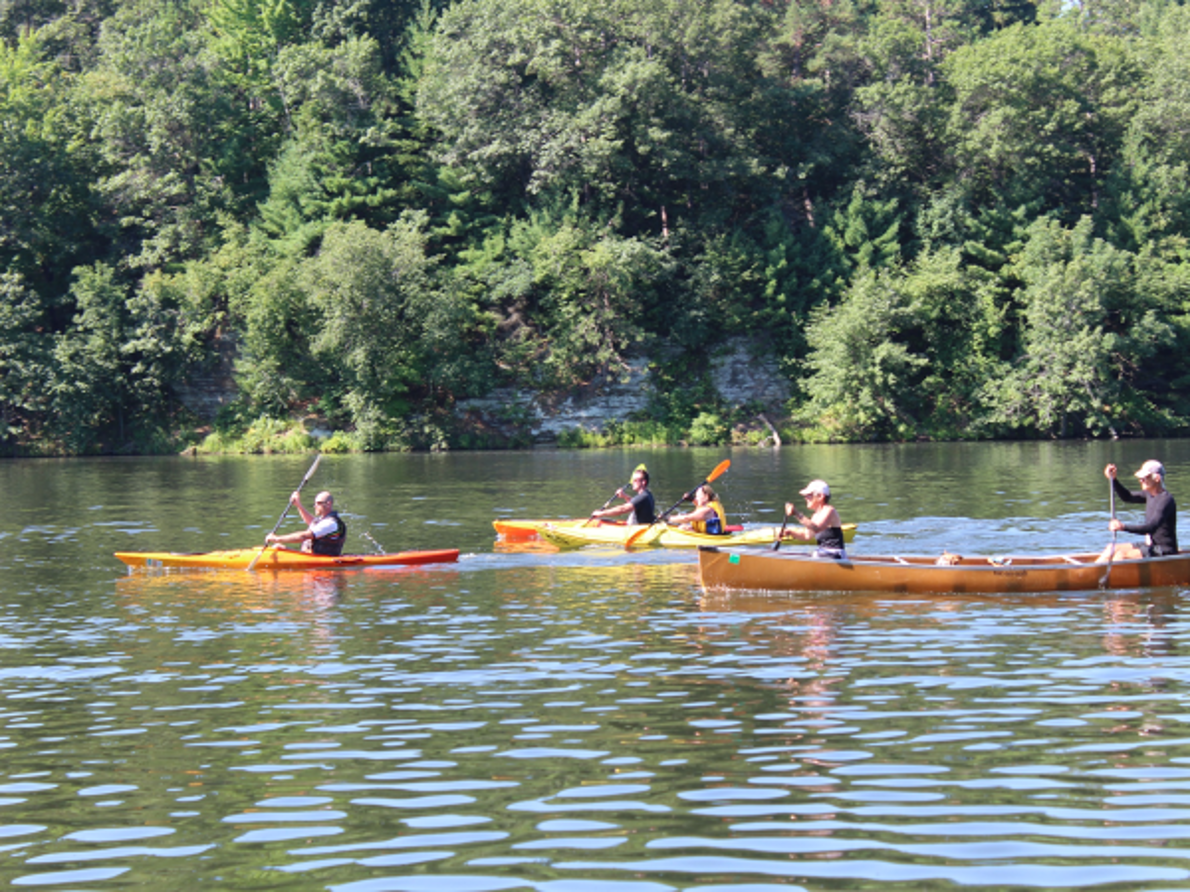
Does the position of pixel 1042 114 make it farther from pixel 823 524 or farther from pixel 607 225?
pixel 823 524

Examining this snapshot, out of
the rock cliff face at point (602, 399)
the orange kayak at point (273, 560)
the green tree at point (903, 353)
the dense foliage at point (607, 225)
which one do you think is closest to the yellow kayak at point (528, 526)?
the orange kayak at point (273, 560)

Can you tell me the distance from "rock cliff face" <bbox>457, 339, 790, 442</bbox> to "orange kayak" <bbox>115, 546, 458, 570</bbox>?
139 ft

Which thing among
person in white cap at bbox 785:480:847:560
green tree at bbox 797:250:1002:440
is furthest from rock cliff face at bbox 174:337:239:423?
person in white cap at bbox 785:480:847:560

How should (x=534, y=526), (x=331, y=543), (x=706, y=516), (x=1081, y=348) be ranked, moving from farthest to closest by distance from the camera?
(x=1081, y=348) < (x=534, y=526) < (x=706, y=516) < (x=331, y=543)

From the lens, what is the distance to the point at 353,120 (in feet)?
233

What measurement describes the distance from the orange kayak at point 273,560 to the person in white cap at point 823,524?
7139 millimetres

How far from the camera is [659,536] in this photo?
82.1 feet

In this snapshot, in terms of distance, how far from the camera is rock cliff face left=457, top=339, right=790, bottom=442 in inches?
2574

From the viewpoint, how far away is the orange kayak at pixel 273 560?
73.4ft

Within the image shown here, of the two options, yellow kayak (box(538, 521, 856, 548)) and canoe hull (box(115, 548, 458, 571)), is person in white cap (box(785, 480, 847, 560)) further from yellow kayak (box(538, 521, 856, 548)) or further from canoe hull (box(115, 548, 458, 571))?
canoe hull (box(115, 548, 458, 571))

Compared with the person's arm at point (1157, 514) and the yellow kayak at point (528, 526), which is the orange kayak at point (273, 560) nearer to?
the yellow kayak at point (528, 526)

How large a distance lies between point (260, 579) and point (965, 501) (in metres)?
18.0

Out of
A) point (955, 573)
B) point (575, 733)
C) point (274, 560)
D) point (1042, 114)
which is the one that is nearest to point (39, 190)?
point (1042, 114)

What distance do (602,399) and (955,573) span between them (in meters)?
47.9
